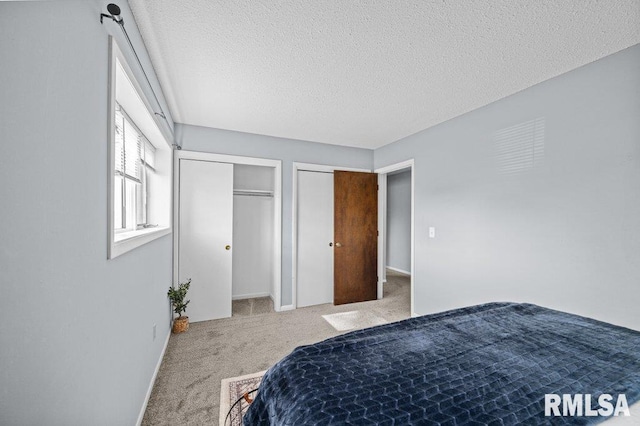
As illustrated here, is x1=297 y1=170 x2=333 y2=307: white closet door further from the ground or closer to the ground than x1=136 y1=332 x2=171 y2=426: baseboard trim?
further from the ground

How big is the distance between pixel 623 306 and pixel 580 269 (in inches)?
12.0

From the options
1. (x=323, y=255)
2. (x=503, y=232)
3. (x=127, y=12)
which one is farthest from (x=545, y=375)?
(x=323, y=255)

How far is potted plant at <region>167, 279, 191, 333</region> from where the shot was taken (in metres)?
3.05

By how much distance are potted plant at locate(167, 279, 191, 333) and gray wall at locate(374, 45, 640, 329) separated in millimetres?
3001

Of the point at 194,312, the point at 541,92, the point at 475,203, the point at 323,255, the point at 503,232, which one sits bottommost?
the point at 194,312

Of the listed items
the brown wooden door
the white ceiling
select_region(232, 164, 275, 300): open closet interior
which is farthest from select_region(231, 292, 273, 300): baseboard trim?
the white ceiling

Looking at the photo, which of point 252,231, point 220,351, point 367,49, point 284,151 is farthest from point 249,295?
point 367,49

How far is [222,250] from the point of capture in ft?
11.6

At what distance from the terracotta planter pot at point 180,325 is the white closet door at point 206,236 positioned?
0.91 ft

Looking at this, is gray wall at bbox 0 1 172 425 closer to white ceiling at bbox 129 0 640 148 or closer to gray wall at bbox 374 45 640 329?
white ceiling at bbox 129 0 640 148

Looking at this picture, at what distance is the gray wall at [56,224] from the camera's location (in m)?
0.62

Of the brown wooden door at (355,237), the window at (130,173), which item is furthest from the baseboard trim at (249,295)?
the window at (130,173)

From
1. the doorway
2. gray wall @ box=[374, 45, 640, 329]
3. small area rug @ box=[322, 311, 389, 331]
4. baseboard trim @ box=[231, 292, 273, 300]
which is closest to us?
gray wall @ box=[374, 45, 640, 329]

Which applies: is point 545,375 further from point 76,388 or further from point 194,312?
point 194,312
